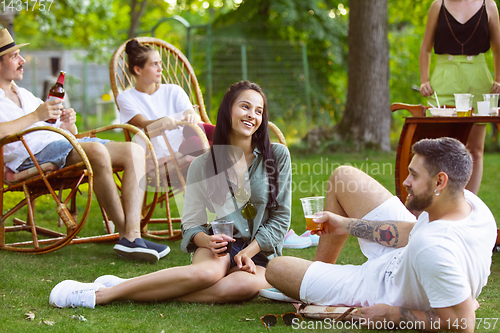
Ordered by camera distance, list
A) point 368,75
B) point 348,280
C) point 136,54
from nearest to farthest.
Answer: point 348,280, point 136,54, point 368,75

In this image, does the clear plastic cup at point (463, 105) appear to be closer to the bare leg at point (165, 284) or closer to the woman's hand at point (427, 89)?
the woman's hand at point (427, 89)

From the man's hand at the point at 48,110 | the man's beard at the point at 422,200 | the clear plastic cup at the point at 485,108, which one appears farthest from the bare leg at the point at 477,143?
the man's hand at the point at 48,110

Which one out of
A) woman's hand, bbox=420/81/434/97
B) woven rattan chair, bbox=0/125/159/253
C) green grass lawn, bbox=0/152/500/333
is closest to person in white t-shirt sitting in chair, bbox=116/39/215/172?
woven rattan chair, bbox=0/125/159/253

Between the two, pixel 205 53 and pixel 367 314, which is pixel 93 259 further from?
pixel 205 53

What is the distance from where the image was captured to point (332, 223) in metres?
2.13

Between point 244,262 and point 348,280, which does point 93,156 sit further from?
point 348,280

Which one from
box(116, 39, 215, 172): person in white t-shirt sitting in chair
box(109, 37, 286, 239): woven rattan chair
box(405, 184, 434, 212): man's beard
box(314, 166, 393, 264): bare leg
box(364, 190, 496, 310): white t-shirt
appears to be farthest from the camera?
box(116, 39, 215, 172): person in white t-shirt sitting in chair

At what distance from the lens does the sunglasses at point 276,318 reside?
6.66ft

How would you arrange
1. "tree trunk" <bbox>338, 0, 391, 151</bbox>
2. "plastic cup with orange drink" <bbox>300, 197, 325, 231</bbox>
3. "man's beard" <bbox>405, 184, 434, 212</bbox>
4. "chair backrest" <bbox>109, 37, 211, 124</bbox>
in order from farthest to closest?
"tree trunk" <bbox>338, 0, 391, 151</bbox> → "chair backrest" <bbox>109, 37, 211, 124</bbox> → "plastic cup with orange drink" <bbox>300, 197, 325, 231</bbox> → "man's beard" <bbox>405, 184, 434, 212</bbox>

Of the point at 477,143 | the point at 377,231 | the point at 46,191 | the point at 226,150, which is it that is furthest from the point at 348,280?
the point at 46,191

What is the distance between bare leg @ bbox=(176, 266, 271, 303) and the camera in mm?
2291

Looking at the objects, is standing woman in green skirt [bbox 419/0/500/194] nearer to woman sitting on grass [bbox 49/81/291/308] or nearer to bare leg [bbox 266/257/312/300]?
woman sitting on grass [bbox 49/81/291/308]

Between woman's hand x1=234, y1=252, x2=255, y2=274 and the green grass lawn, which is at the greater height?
woman's hand x1=234, y1=252, x2=255, y2=274

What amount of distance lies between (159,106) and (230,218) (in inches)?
68.1
